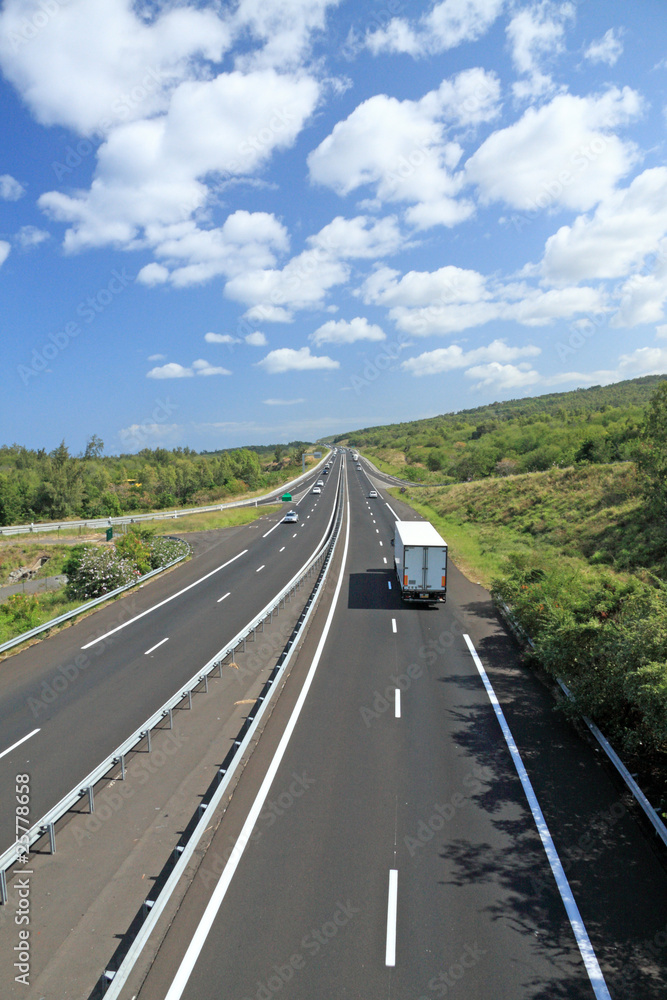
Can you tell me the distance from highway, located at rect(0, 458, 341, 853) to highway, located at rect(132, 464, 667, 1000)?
12.2 feet

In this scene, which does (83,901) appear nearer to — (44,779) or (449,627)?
(44,779)

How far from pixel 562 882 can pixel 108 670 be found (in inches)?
522

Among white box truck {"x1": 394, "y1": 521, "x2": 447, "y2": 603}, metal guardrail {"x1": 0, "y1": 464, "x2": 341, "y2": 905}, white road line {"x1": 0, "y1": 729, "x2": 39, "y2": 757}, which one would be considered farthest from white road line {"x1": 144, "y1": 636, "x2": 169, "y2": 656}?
white box truck {"x1": 394, "y1": 521, "x2": 447, "y2": 603}

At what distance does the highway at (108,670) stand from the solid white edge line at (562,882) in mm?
8465

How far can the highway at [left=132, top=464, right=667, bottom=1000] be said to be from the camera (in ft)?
20.0

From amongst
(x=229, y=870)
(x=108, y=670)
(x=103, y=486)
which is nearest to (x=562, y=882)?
(x=229, y=870)

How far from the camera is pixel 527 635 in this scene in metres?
17.3

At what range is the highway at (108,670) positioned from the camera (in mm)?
10961

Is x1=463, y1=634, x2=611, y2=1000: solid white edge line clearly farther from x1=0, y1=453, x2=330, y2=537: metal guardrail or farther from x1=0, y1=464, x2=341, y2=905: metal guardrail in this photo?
x1=0, y1=453, x2=330, y2=537: metal guardrail

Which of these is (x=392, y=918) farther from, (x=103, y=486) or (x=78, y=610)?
(x=103, y=486)

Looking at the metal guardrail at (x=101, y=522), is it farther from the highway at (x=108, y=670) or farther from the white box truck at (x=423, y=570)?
the white box truck at (x=423, y=570)

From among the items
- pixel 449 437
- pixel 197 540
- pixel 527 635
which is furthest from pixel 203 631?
pixel 449 437

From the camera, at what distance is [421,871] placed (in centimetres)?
770

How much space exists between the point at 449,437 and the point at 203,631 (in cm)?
15038
